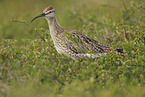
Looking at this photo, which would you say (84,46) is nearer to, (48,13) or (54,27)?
(54,27)

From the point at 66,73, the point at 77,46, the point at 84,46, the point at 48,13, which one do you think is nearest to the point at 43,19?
the point at 48,13

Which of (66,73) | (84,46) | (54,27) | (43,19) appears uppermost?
(43,19)

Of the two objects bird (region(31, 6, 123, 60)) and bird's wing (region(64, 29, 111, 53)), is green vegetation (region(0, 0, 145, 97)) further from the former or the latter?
bird's wing (region(64, 29, 111, 53))

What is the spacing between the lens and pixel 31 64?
5.70 meters

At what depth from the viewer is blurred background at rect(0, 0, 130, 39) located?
735 centimetres

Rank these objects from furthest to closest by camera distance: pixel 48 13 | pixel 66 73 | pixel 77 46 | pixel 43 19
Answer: pixel 43 19 → pixel 48 13 → pixel 77 46 → pixel 66 73

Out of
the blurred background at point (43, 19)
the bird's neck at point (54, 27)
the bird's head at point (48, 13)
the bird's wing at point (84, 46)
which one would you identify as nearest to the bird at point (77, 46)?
the bird's wing at point (84, 46)

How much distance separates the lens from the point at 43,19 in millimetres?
7223

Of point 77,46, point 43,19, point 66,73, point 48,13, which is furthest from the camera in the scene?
point 43,19

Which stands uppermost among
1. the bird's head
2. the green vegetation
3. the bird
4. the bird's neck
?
the bird's head

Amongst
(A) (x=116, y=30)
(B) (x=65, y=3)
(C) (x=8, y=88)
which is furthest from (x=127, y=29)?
(B) (x=65, y=3)

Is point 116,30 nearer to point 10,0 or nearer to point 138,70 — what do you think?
point 138,70

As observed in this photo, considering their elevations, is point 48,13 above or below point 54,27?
above

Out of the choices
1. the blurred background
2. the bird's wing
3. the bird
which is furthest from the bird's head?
the bird's wing
